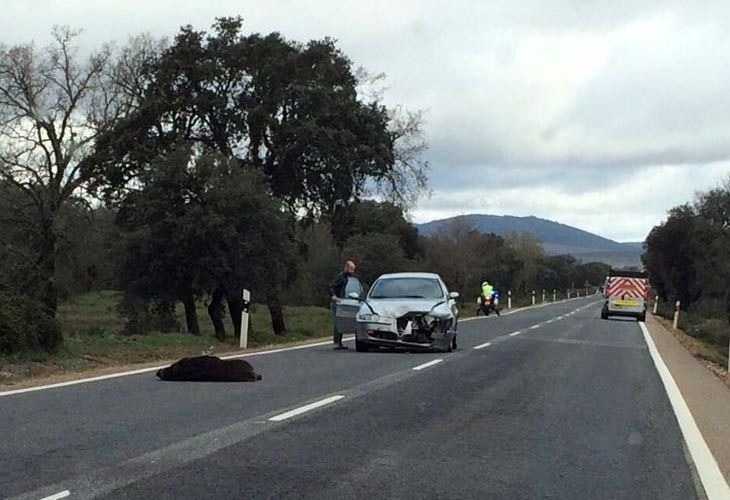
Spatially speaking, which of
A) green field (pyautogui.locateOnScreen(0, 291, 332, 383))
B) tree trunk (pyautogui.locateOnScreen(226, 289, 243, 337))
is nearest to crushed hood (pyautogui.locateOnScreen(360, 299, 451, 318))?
green field (pyautogui.locateOnScreen(0, 291, 332, 383))

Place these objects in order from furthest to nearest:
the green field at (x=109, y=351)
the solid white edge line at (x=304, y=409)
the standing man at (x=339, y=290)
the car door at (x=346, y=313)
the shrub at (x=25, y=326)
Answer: the standing man at (x=339, y=290) < the car door at (x=346, y=313) < the shrub at (x=25, y=326) < the green field at (x=109, y=351) < the solid white edge line at (x=304, y=409)

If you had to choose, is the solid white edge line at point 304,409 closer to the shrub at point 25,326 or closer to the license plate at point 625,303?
the shrub at point 25,326

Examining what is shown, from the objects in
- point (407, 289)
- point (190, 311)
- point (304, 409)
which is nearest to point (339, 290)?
point (407, 289)

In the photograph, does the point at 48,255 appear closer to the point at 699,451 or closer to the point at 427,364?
the point at 427,364

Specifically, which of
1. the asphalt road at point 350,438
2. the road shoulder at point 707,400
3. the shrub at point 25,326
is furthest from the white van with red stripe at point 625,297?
the shrub at point 25,326

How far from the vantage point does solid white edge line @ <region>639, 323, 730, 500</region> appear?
7.25 metres

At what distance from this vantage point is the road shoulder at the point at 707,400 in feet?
30.8

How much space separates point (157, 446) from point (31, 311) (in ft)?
33.2

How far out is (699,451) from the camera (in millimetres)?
8945

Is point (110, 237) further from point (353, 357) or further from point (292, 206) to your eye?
point (353, 357)

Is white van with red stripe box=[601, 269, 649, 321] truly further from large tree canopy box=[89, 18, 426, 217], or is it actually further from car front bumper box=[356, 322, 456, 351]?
car front bumper box=[356, 322, 456, 351]

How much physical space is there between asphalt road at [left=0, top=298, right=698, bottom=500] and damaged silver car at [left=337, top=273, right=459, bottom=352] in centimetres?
428

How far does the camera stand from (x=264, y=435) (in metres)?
8.89

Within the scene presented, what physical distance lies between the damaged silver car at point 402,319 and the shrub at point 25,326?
583cm
